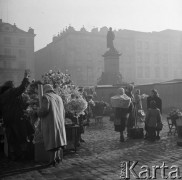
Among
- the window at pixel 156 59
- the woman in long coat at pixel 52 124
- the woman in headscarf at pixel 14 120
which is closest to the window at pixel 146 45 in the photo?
the window at pixel 156 59

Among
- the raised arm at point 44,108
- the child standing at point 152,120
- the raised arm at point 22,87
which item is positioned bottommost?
the child standing at point 152,120

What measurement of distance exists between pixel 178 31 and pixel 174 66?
10.4m

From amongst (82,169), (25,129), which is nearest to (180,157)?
(82,169)

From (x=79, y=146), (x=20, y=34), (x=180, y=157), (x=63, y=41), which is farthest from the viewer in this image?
(x=63, y=41)

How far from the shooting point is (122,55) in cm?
6825

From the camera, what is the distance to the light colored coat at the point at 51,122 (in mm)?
6348

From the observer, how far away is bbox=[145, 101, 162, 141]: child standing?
10009mm

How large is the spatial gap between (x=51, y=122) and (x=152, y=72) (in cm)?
6812

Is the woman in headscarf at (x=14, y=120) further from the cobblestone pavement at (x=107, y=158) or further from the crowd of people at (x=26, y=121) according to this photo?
the cobblestone pavement at (x=107, y=158)

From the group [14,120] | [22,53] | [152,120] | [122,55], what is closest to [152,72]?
[122,55]

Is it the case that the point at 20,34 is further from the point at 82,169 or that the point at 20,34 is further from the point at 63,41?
the point at 82,169

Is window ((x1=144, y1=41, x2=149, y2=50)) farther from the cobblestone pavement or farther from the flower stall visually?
the flower stall

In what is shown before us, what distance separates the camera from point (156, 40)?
244 ft

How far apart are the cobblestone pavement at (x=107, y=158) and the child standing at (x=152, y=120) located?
1.19 feet
